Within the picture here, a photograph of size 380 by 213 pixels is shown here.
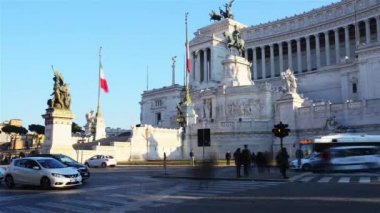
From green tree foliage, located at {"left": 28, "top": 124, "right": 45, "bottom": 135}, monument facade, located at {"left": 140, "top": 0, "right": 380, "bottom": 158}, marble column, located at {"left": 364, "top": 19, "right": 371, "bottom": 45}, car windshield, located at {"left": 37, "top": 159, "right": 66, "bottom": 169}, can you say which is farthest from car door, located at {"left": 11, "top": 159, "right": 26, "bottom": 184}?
green tree foliage, located at {"left": 28, "top": 124, "right": 45, "bottom": 135}

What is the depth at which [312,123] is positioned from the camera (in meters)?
47.5

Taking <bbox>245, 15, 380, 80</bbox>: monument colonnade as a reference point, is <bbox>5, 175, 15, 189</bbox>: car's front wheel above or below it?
below

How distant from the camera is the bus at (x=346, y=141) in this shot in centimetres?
3238

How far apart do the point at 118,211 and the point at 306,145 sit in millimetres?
26609

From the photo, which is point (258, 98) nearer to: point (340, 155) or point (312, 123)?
point (312, 123)

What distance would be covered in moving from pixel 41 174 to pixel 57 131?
19.1 m

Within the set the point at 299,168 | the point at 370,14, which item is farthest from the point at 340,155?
the point at 370,14

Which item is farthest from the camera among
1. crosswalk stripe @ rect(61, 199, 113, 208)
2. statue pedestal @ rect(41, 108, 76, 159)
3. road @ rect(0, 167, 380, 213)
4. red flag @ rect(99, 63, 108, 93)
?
red flag @ rect(99, 63, 108, 93)

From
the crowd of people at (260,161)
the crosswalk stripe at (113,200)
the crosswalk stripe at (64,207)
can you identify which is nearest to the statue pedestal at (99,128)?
the crowd of people at (260,161)

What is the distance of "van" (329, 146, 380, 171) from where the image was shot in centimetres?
3078

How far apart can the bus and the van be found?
39.7 inches

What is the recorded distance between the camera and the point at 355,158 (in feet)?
102

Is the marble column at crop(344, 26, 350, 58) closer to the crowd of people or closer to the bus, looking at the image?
the bus

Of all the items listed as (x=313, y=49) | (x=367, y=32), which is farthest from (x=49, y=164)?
(x=313, y=49)
